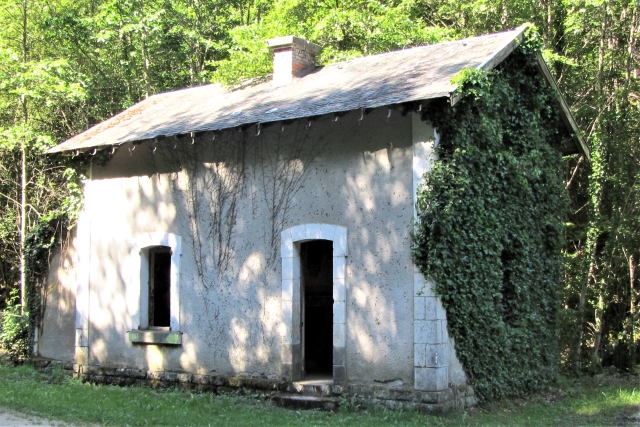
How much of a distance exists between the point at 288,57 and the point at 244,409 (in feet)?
23.2

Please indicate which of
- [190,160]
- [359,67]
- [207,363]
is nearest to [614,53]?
[359,67]

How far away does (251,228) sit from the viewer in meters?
11.3

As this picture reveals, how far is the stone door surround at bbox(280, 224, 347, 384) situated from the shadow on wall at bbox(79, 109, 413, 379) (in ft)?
0.42

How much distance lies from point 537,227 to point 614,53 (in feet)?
20.6

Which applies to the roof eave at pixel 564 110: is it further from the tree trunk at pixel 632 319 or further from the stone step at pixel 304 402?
the stone step at pixel 304 402

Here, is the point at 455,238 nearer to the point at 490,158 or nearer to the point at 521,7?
the point at 490,158

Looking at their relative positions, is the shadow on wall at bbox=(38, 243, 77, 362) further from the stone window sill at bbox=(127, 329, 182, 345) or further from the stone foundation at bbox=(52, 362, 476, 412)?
the stone window sill at bbox=(127, 329, 182, 345)

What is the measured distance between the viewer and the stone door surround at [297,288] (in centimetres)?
1009

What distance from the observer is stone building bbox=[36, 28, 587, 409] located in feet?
31.7

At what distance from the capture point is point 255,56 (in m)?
17.6

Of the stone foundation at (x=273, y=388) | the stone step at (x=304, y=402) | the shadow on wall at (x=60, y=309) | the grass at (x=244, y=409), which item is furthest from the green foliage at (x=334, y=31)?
the stone step at (x=304, y=402)

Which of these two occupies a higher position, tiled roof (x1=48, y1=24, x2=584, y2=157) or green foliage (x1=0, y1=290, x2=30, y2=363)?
tiled roof (x1=48, y1=24, x2=584, y2=157)

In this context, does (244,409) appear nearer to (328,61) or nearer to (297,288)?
(297,288)

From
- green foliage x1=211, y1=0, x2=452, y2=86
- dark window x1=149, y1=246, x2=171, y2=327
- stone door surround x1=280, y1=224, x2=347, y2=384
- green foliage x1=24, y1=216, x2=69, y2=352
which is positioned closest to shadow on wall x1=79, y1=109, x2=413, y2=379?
stone door surround x1=280, y1=224, x2=347, y2=384
